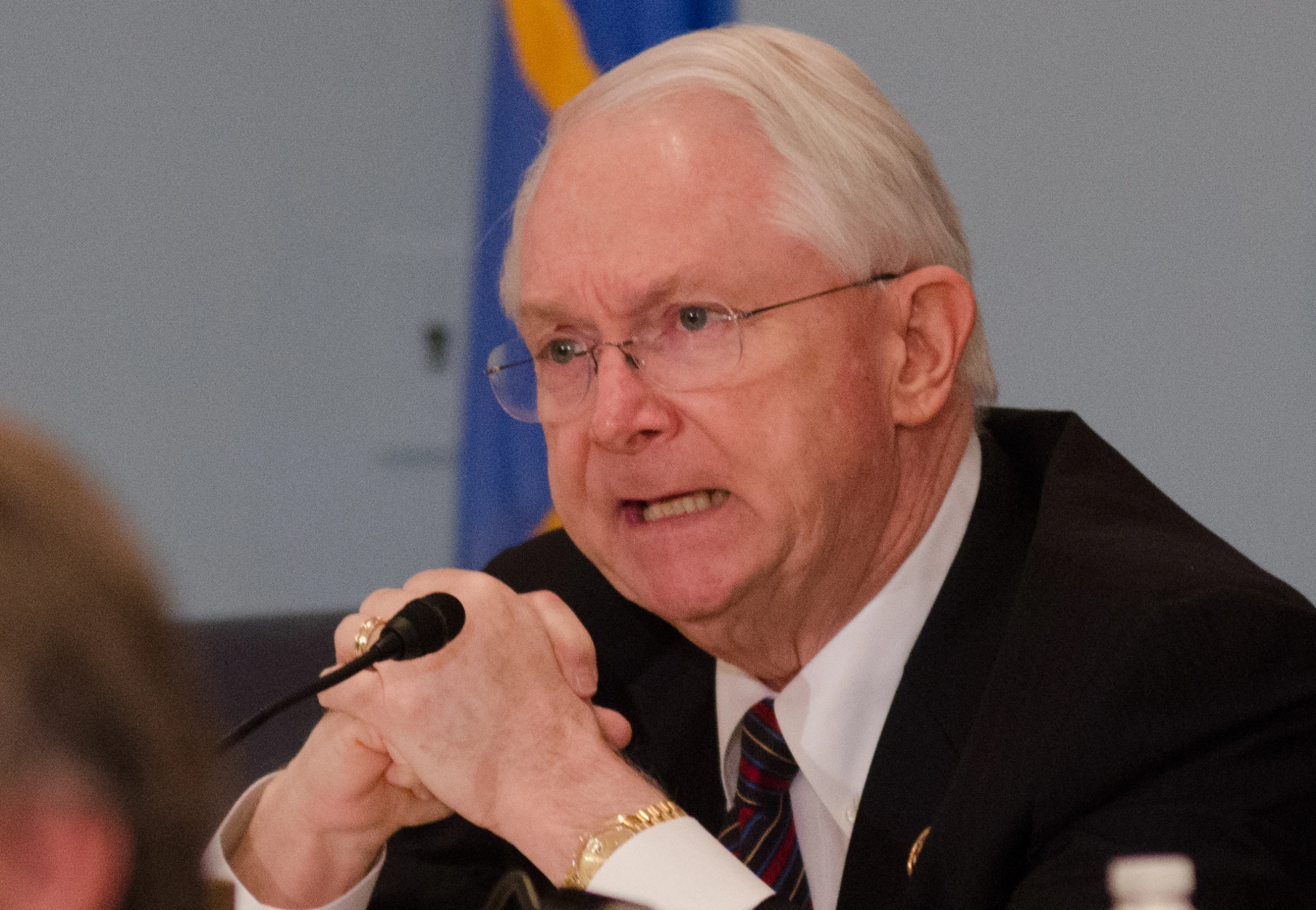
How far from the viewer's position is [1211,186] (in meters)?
2.05

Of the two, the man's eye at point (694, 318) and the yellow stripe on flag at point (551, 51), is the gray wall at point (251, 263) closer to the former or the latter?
the yellow stripe on flag at point (551, 51)

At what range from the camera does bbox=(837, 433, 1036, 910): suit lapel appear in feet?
3.75

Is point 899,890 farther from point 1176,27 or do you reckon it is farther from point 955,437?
point 1176,27

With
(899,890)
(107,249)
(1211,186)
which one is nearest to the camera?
(899,890)

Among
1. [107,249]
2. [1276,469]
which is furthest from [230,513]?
[1276,469]

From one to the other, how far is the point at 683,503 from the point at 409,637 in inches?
13.0

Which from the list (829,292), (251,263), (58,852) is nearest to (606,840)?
(829,292)

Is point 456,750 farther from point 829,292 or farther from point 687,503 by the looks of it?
point 829,292

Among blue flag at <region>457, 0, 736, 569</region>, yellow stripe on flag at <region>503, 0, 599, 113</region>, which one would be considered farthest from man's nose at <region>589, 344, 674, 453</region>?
yellow stripe on flag at <region>503, 0, 599, 113</region>

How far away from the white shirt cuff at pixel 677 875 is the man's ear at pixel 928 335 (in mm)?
492

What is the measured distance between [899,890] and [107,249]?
225cm

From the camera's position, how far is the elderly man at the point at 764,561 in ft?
3.49

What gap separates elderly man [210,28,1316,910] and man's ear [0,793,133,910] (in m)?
0.65

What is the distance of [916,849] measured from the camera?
3.51 ft
